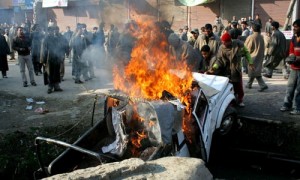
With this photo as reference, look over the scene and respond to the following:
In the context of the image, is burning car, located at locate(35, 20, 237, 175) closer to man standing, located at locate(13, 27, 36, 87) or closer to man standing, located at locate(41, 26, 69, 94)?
man standing, located at locate(41, 26, 69, 94)

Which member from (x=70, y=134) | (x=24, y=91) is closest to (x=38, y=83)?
(x=24, y=91)

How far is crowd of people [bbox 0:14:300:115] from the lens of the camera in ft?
25.5

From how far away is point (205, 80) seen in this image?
21.5 feet

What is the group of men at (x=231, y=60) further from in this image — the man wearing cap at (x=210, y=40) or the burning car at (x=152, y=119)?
the burning car at (x=152, y=119)

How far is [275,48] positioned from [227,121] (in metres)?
5.77

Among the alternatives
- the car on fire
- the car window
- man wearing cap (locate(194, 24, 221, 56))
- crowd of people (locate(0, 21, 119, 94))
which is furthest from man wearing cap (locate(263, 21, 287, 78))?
the car window

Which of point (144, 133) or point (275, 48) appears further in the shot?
point (275, 48)

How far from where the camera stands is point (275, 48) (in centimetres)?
1095

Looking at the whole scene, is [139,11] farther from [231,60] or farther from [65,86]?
[65,86]

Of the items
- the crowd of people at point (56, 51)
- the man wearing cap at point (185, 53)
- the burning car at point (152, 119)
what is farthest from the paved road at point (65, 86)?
the burning car at point (152, 119)

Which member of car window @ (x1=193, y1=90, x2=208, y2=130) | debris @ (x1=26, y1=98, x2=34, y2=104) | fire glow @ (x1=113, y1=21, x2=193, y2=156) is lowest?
debris @ (x1=26, y1=98, x2=34, y2=104)

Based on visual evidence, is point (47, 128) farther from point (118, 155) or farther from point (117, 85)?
point (118, 155)

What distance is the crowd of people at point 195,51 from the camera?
7.78 metres

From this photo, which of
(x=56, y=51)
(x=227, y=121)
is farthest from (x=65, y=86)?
(x=227, y=121)
